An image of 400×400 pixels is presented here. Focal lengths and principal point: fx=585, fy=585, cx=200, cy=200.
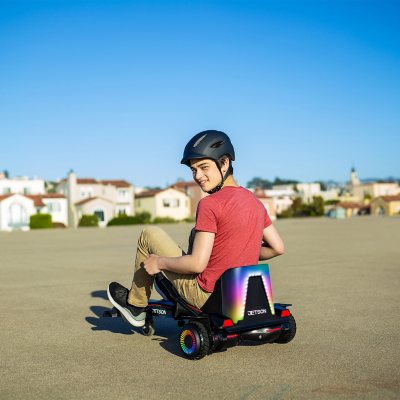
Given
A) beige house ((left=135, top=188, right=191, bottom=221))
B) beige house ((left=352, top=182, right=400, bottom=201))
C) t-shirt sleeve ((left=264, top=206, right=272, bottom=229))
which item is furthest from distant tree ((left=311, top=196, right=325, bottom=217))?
t-shirt sleeve ((left=264, top=206, right=272, bottom=229))

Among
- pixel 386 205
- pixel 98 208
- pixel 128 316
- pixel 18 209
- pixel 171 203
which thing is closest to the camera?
pixel 128 316

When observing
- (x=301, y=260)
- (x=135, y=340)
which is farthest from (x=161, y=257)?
(x=301, y=260)

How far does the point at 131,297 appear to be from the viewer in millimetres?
5320

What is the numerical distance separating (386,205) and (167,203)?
1827 inches

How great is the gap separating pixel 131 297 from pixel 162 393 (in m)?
1.64

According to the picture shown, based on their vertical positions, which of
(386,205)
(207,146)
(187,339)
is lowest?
(386,205)

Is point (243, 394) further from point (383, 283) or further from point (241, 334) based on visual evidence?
point (383, 283)

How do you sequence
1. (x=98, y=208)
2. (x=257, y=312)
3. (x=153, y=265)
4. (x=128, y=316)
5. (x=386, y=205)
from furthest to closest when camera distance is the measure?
(x=386, y=205) → (x=98, y=208) → (x=128, y=316) → (x=153, y=265) → (x=257, y=312)

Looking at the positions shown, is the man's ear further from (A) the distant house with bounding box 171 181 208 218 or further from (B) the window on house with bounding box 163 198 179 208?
(A) the distant house with bounding box 171 181 208 218

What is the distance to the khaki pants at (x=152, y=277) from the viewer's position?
4781mm

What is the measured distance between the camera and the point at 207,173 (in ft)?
15.8

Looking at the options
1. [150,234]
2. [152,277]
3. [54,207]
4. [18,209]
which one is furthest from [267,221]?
[54,207]

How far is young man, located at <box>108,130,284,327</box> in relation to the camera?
4570 millimetres

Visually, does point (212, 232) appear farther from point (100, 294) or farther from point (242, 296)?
point (100, 294)
